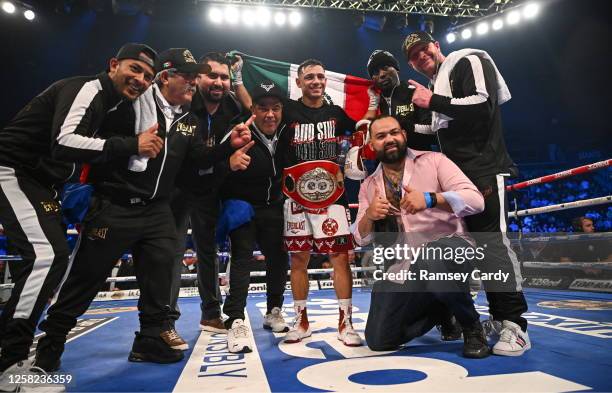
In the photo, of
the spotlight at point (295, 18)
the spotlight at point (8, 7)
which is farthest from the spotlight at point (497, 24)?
the spotlight at point (8, 7)

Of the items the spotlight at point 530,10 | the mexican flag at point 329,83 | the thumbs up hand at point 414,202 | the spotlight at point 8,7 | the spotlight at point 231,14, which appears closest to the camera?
the thumbs up hand at point 414,202

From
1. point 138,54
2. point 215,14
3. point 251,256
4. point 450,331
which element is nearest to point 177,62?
point 138,54

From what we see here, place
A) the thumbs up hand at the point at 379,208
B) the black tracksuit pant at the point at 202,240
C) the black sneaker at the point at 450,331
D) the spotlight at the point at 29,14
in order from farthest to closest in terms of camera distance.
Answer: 1. the spotlight at the point at 29,14
2. the black tracksuit pant at the point at 202,240
3. the black sneaker at the point at 450,331
4. the thumbs up hand at the point at 379,208

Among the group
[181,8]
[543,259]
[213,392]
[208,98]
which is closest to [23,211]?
[213,392]

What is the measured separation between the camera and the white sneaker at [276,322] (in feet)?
7.86

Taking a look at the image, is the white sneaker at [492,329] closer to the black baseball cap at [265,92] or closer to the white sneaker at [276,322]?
the white sneaker at [276,322]

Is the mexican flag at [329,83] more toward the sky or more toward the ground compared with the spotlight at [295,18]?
more toward the ground

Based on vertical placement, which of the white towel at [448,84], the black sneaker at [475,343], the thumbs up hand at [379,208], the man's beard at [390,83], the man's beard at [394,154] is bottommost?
the black sneaker at [475,343]

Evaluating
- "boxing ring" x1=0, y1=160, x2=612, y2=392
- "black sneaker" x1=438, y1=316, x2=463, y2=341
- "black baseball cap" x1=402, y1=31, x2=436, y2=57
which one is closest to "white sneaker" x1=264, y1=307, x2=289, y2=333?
"boxing ring" x1=0, y1=160, x2=612, y2=392

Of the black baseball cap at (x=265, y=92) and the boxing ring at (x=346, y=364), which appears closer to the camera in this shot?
the boxing ring at (x=346, y=364)

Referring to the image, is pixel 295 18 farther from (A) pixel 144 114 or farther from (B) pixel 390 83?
(A) pixel 144 114

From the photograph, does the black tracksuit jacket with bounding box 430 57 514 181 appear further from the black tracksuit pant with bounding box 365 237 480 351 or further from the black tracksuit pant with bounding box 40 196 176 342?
the black tracksuit pant with bounding box 40 196 176 342

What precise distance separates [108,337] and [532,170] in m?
13.9

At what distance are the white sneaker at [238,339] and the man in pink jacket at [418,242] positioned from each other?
56 cm
